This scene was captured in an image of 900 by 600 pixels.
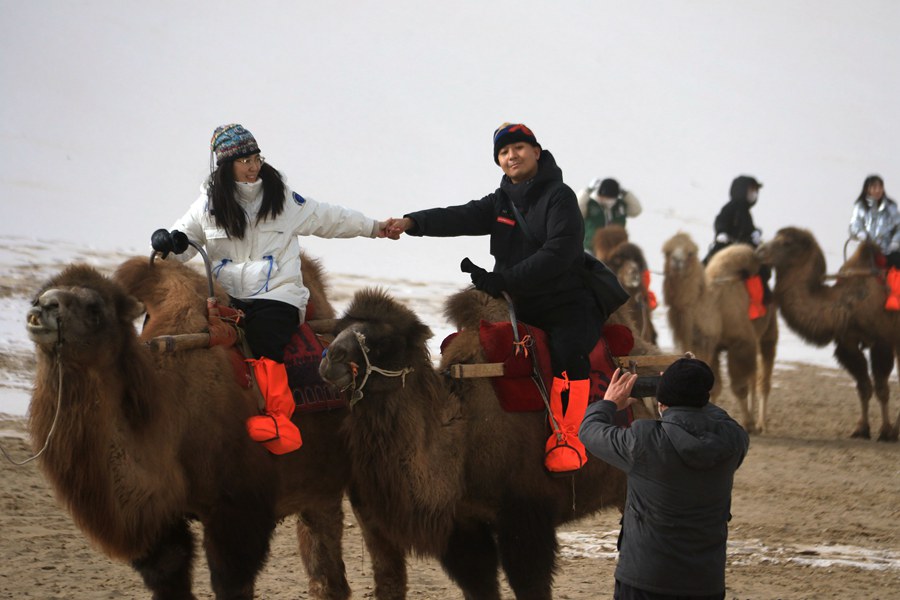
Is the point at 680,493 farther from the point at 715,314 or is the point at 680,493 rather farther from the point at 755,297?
the point at 755,297

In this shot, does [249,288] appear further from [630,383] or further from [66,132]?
[66,132]

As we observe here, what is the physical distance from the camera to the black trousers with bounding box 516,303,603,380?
5.39 m

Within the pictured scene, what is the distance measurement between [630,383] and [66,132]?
25.5m

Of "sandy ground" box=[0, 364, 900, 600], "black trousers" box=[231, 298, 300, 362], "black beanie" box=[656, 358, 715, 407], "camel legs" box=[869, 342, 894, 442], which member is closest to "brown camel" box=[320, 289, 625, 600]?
"black trousers" box=[231, 298, 300, 362]

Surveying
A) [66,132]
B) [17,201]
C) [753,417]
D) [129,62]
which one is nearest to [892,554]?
[753,417]

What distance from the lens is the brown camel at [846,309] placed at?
1297cm

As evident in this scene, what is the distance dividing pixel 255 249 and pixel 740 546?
424 cm

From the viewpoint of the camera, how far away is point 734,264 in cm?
1329

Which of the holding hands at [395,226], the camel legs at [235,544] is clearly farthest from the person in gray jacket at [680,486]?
the holding hands at [395,226]

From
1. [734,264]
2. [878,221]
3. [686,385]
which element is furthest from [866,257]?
[686,385]

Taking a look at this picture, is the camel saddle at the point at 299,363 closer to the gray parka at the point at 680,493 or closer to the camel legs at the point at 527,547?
the camel legs at the point at 527,547

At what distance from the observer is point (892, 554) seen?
7.63 metres

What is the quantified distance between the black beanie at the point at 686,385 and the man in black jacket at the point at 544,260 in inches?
47.9

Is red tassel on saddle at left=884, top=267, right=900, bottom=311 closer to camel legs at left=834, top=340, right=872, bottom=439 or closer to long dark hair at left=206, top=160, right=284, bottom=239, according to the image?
camel legs at left=834, top=340, right=872, bottom=439
